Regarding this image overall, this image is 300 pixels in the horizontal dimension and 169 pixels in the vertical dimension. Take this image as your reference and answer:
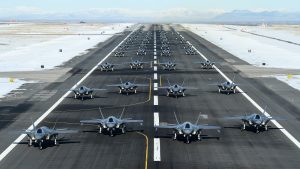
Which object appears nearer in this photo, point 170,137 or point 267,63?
point 170,137

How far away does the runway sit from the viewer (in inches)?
1453

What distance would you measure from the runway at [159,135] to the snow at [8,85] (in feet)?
21.8

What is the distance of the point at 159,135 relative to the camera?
44344 mm

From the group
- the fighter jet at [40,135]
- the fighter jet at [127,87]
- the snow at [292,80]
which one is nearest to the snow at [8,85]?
the fighter jet at [127,87]

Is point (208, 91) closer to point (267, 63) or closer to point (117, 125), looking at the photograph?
point (117, 125)

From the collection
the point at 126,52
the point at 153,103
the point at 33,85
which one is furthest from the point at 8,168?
the point at 126,52

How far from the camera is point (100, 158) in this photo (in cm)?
3778

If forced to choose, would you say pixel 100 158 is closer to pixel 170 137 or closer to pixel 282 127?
pixel 170 137

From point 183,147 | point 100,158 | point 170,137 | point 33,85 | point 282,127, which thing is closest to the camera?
point 100,158

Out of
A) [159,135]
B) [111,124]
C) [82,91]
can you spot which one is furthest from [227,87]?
[111,124]

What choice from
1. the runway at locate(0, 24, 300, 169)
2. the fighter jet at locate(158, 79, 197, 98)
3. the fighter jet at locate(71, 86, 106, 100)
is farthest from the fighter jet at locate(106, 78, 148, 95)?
the fighter jet at locate(158, 79, 197, 98)

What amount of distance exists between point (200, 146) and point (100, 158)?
34.2ft

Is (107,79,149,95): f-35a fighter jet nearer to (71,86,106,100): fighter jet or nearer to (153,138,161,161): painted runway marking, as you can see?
(71,86,106,100): fighter jet

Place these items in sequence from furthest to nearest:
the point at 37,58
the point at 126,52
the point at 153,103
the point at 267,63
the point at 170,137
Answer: the point at 126,52 → the point at 37,58 → the point at 267,63 → the point at 153,103 → the point at 170,137
